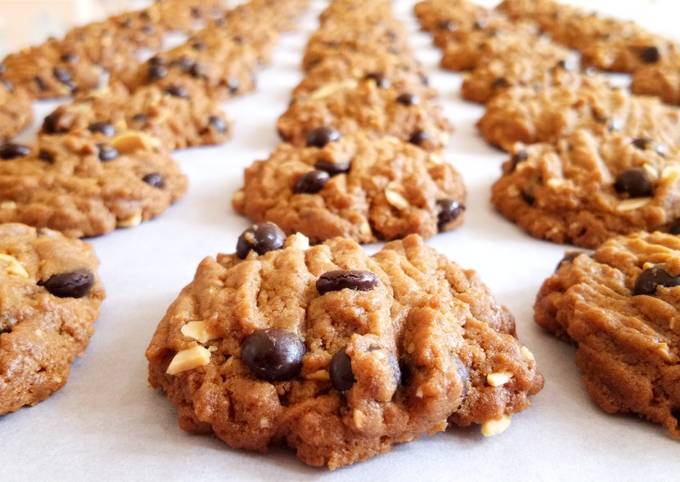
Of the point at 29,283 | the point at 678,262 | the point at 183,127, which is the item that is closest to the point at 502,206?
the point at 678,262

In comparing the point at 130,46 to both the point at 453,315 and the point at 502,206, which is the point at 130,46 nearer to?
the point at 502,206

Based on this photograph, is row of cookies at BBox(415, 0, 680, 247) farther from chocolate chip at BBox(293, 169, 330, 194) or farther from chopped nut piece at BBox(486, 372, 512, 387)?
chopped nut piece at BBox(486, 372, 512, 387)

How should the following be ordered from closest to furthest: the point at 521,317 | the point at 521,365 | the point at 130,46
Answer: the point at 521,365
the point at 521,317
the point at 130,46

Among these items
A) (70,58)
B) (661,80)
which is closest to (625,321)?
(661,80)

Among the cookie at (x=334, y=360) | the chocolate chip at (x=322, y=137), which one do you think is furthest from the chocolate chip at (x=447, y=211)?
the cookie at (x=334, y=360)

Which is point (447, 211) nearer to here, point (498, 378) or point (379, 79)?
point (498, 378)

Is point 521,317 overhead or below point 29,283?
below

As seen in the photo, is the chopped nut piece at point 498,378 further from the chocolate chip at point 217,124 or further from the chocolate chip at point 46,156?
the chocolate chip at point 217,124
